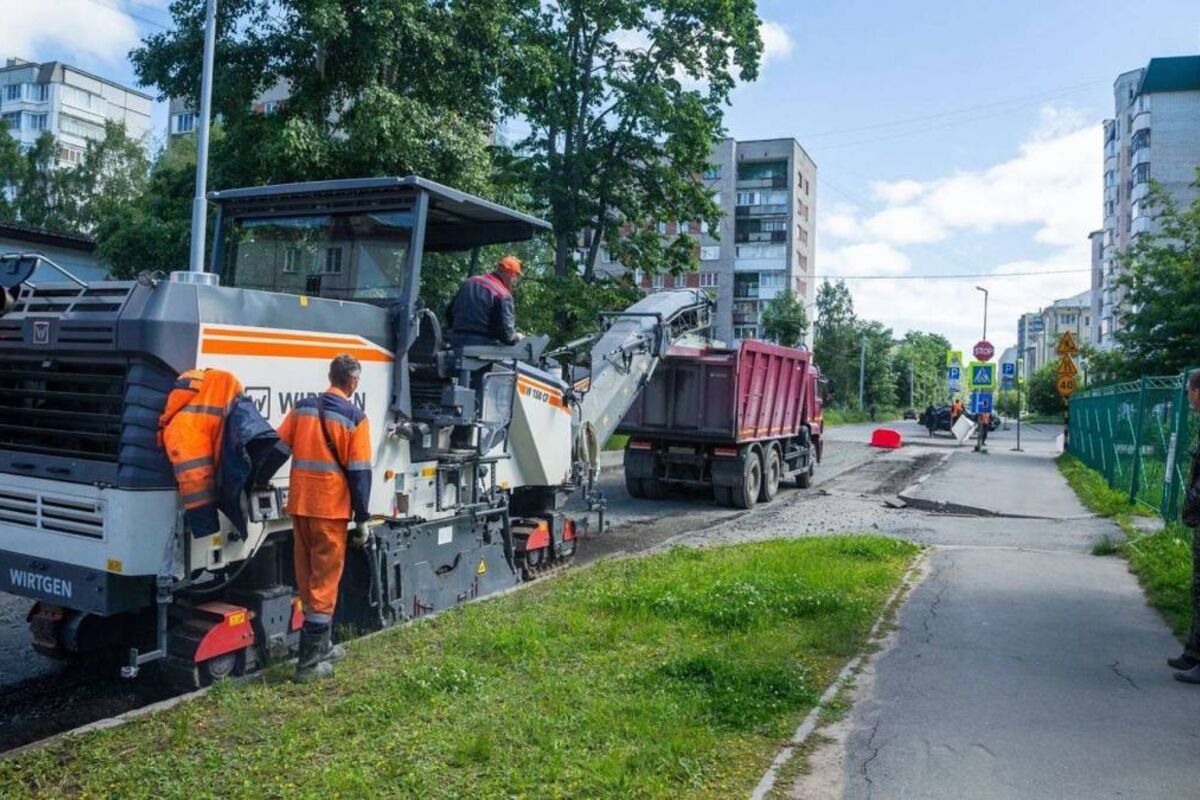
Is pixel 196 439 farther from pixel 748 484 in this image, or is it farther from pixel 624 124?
pixel 624 124

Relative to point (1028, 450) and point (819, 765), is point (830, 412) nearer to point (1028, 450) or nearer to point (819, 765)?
point (1028, 450)

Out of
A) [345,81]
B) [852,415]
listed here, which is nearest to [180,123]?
[852,415]

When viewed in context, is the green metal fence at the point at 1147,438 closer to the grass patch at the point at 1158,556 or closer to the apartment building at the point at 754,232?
the grass patch at the point at 1158,556

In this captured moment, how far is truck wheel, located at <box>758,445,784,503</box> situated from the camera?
53.1 ft

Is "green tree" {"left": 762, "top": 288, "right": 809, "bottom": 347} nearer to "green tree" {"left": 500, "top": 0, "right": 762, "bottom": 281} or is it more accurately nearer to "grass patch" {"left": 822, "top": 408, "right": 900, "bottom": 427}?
"grass patch" {"left": 822, "top": 408, "right": 900, "bottom": 427}

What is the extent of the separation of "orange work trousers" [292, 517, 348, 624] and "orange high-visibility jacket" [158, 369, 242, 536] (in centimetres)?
59

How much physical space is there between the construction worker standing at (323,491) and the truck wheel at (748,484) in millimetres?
9954

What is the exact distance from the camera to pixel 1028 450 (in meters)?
31.5

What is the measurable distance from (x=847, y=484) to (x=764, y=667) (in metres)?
14.5

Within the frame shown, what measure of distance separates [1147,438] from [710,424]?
6.17 metres

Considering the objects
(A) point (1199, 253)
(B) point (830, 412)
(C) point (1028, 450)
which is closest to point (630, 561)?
(A) point (1199, 253)

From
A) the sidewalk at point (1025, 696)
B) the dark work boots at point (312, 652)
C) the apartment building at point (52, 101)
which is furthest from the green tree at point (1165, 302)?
the apartment building at point (52, 101)

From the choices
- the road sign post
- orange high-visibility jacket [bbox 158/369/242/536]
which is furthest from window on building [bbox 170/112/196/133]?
orange high-visibility jacket [bbox 158/369/242/536]

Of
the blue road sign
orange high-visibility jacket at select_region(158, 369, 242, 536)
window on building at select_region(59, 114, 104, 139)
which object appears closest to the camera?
orange high-visibility jacket at select_region(158, 369, 242, 536)
